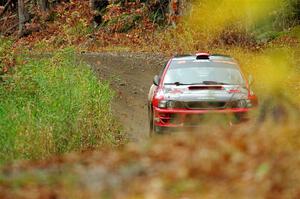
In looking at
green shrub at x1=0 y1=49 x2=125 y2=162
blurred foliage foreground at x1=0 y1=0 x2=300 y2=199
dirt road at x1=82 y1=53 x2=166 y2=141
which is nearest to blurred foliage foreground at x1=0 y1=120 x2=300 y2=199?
blurred foliage foreground at x1=0 y1=0 x2=300 y2=199

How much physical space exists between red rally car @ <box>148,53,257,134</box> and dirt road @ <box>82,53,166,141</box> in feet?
4.38

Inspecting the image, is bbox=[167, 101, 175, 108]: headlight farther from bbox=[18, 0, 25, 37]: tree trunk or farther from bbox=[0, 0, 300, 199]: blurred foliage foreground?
bbox=[18, 0, 25, 37]: tree trunk

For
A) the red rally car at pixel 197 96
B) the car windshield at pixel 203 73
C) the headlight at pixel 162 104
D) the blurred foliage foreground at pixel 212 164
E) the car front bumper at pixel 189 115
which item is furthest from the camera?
the car windshield at pixel 203 73

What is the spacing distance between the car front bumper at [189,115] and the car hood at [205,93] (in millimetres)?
208

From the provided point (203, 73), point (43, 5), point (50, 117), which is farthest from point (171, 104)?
point (43, 5)

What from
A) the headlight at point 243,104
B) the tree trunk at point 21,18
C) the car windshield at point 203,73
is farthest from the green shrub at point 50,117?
the tree trunk at point 21,18

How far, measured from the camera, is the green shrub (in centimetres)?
932

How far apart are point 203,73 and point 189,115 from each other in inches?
53.3

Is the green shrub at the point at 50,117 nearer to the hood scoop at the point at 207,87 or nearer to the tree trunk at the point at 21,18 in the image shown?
the hood scoop at the point at 207,87

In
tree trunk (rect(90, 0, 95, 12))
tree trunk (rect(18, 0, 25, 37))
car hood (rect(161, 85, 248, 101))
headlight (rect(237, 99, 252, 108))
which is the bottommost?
tree trunk (rect(18, 0, 25, 37))

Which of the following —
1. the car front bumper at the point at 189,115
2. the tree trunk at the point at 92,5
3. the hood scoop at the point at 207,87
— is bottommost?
the tree trunk at the point at 92,5

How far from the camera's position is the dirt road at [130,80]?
1481cm

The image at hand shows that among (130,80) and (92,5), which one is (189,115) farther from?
(92,5)

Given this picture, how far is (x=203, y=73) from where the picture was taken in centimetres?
1202
